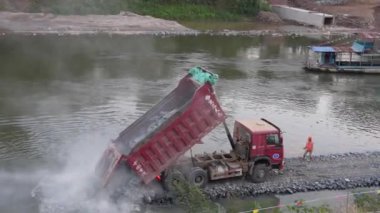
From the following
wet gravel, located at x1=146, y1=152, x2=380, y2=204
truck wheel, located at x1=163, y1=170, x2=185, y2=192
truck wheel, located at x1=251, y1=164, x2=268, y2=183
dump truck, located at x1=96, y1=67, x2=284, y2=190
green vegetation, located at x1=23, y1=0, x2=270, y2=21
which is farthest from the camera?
green vegetation, located at x1=23, y1=0, x2=270, y2=21

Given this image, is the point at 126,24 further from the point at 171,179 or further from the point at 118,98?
the point at 171,179

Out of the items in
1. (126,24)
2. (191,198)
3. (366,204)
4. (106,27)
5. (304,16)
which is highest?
(304,16)

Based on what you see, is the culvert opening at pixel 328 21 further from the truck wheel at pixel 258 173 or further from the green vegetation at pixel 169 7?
the truck wheel at pixel 258 173

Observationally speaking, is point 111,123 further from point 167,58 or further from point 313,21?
point 313,21

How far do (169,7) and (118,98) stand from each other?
38.2 m

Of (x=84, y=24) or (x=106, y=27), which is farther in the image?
(x=84, y=24)

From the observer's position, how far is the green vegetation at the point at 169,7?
60.5 m

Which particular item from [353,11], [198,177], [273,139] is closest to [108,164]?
[198,177]

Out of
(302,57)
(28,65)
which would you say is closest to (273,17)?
(302,57)

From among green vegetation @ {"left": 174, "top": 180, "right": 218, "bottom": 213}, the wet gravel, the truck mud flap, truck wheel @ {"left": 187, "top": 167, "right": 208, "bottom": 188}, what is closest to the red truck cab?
the wet gravel

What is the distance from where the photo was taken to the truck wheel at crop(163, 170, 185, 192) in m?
17.2

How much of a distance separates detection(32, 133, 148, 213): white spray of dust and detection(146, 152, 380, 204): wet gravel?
1259 millimetres

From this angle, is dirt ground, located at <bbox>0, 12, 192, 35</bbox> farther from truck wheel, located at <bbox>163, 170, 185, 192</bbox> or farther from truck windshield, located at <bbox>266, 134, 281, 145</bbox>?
truck wheel, located at <bbox>163, 170, 185, 192</bbox>

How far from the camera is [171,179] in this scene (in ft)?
56.8
